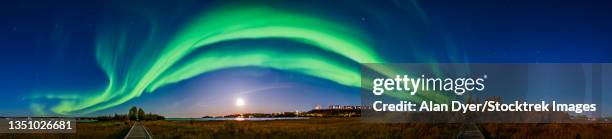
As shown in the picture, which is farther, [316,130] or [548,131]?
[316,130]

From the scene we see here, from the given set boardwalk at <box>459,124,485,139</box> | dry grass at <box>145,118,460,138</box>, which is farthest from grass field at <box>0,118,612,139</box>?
boardwalk at <box>459,124,485,139</box>

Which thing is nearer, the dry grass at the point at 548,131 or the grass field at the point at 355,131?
the dry grass at the point at 548,131

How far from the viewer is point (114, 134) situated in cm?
2486

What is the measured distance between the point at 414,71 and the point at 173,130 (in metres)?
7.59

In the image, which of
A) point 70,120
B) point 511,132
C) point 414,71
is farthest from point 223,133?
point 511,132

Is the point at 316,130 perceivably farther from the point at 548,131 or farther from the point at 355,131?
the point at 548,131

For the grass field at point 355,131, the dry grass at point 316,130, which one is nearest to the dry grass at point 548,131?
the grass field at point 355,131

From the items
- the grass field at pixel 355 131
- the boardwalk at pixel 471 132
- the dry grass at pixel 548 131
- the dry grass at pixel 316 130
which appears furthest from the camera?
the dry grass at pixel 316 130

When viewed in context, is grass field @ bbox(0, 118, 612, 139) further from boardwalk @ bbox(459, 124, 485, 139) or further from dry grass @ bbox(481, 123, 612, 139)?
boardwalk @ bbox(459, 124, 485, 139)

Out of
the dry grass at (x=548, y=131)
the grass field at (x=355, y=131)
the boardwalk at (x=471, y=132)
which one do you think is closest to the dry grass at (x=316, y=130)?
the grass field at (x=355, y=131)

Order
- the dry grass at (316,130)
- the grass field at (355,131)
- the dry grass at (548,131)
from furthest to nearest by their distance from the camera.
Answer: the dry grass at (316,130), the grass field at (355,131), the dry grass at (548,131)

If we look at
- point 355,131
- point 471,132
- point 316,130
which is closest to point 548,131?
point 471,132

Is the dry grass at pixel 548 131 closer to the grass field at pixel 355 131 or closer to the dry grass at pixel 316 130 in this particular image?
the grass field at pixel 355 131

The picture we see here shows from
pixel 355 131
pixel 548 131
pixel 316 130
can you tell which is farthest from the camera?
pixel 316 130
